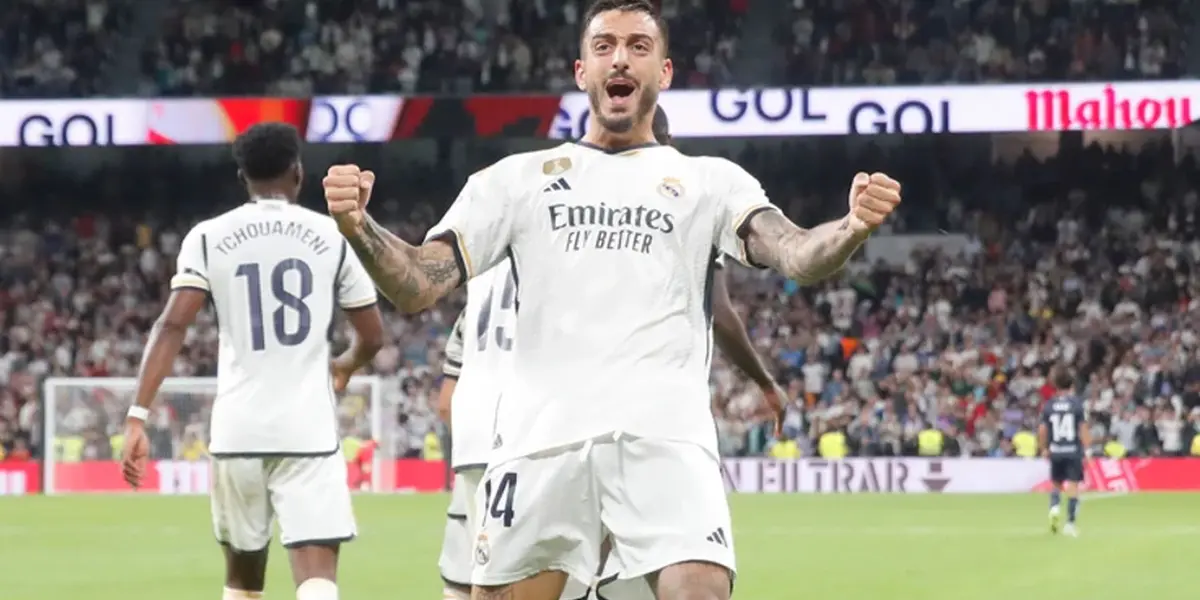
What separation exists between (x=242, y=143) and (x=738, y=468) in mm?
19846

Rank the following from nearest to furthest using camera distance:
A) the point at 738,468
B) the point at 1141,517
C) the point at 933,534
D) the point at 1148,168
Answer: the point at 933,534, the point at 1141,517, the point at 738,468, the point at 1148,168

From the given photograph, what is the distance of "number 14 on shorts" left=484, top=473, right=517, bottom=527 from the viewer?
493 centimetres

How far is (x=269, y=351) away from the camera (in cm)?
709

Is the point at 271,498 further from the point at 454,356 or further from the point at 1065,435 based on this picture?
the point at 1065,435

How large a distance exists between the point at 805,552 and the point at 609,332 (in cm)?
1062

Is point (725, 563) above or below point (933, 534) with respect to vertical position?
above

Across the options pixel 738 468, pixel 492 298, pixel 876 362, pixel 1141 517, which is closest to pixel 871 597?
pixel 492 298

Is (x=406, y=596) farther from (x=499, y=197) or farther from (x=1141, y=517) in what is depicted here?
(x=1141, y=517)

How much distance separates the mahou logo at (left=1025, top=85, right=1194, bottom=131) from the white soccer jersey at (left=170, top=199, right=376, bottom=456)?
71.9 ft

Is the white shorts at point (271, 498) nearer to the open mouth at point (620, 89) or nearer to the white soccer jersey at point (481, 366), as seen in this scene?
the white soccer jersey at point (481, 366)

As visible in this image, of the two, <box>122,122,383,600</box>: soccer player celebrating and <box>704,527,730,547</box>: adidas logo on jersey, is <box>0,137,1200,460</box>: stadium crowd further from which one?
<box>704,527,730,547</box>: adidas logo on jersey

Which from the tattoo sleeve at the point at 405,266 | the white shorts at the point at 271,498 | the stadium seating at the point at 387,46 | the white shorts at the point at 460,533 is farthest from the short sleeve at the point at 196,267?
the stadium seating at the point at 387,46

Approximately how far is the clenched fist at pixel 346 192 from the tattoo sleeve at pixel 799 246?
0.98 metres

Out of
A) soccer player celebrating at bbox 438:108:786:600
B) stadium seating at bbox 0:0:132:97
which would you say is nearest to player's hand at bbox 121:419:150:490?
soccer player celebrating at bbox 438:108:786:600
